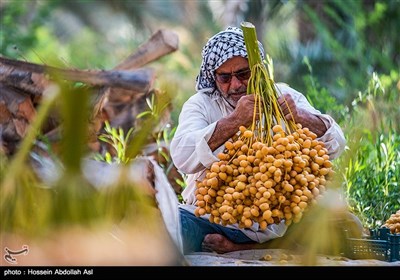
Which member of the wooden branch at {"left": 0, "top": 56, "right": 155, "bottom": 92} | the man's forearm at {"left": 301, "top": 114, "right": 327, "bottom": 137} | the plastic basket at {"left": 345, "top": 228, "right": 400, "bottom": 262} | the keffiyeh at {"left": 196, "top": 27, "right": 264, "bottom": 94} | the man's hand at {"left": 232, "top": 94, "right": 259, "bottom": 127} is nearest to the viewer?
the man's hand at {"left": 232, "top": 94, "right": 259, "bottom": 127}

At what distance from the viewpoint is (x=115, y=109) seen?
6.44 m

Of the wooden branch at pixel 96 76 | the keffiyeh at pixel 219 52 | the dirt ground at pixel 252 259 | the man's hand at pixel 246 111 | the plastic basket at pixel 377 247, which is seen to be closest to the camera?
the dirt ground at pixel 252 259

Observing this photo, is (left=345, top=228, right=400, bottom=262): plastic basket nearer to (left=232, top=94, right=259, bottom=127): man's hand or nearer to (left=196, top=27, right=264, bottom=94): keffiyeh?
(left=232, top=94, right=259, bottom=127): man's hand

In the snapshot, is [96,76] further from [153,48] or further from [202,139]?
[202,139]

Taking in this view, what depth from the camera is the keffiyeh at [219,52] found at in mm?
4270

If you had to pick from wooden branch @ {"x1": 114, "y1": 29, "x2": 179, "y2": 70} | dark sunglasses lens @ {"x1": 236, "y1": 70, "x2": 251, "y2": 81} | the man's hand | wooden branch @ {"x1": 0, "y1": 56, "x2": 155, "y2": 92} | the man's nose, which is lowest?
the man's hand

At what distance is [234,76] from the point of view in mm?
4309

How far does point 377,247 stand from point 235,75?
1044mm

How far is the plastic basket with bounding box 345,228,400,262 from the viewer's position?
12.6ft

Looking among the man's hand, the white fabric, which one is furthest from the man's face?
the man's hand

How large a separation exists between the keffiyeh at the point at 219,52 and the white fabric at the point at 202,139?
82 mm

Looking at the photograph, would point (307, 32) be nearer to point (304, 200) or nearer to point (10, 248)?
point (304, 200)

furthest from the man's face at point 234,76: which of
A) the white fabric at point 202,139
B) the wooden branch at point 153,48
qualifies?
Result: the wooden branch at point 153,48

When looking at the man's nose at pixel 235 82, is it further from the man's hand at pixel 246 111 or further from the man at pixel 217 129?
the man's hand at pixel 246 111
